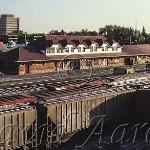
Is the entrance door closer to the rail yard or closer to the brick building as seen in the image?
the brick building

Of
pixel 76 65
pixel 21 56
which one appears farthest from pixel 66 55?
pixel 21 56

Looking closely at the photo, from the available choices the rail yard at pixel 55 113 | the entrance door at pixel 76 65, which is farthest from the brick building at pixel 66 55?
the rail yard at pixel 55 113

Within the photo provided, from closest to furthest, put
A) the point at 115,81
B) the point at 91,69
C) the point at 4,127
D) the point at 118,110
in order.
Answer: the point at 4,127
the point at 118,110
the point at 115,81
the point at 91,69

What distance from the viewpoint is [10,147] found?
78.5 ft

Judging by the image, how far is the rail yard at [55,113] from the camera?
2441cm

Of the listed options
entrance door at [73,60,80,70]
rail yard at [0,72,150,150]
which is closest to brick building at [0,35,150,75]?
entrance door at [73,60,80,70]

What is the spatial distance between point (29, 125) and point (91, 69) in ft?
115

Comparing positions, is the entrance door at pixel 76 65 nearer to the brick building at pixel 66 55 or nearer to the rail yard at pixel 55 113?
the brick building at pixel 66 55

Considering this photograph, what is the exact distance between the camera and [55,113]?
26.5m

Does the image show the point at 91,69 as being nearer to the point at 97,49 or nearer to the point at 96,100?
the point at 97,49

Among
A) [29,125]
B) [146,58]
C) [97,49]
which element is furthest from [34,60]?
[29,125]

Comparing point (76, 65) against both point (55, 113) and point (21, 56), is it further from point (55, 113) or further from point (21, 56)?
point (55, 113)

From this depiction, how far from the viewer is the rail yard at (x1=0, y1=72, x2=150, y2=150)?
24406 millimetres

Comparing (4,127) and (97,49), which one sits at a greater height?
(97,49)
